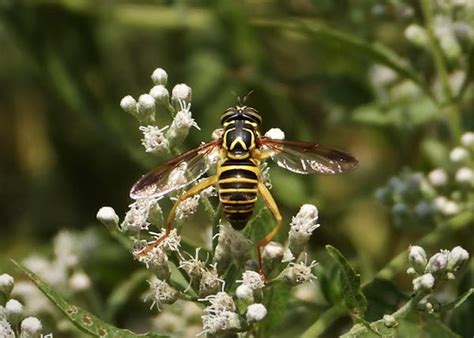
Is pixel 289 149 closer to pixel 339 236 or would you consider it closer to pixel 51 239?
pixel 339 236

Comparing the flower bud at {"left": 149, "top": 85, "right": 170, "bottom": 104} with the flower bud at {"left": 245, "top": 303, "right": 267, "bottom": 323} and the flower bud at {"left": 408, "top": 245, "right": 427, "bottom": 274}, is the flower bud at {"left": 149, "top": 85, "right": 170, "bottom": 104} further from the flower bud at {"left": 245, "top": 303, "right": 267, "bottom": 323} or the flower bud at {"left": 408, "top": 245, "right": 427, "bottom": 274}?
the flower bud at {"left": 408, "top": 245, "right": 427, "bottom": 274}

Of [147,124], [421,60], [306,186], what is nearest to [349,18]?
[421,60]

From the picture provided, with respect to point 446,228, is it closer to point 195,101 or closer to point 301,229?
point 301,229

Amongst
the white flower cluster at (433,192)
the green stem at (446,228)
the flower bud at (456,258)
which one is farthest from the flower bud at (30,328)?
the white flower cluster at (433,192)

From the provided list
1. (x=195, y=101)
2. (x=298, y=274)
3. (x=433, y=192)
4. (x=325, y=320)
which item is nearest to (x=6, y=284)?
(x=298, y=274)

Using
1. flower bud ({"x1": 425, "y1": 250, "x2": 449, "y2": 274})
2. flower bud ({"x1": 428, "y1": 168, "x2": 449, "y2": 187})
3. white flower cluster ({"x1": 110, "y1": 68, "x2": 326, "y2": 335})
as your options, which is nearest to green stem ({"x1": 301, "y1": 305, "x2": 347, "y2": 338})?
white flower cluster ({"x1": 110, "y1": 68, "x2": 326, "y2": 335})

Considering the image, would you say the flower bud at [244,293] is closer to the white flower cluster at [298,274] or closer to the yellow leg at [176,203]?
the white flower cluster at [298,274]
